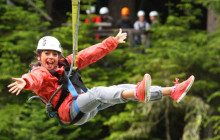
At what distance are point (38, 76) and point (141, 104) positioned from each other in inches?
296

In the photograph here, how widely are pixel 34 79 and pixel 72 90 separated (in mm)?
671

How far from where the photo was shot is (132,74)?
47.4 feet

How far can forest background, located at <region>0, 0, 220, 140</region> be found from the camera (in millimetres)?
13312

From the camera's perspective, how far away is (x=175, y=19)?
46.9ft

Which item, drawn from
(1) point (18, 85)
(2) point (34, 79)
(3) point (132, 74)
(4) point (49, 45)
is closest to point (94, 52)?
(4) point (49, 45)

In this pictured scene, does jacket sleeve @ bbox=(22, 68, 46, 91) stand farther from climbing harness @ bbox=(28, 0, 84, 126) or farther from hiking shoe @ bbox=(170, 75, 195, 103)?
hiking shoe @ bbox=(170, 75, 195, 103)

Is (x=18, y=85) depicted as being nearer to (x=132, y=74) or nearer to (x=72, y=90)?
(x=72, y=90)

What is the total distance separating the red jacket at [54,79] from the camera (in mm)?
6383

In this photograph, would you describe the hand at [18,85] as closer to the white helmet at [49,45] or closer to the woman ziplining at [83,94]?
the woman ziplining at [83,94]

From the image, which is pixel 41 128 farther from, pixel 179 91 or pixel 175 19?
pixel 179 91

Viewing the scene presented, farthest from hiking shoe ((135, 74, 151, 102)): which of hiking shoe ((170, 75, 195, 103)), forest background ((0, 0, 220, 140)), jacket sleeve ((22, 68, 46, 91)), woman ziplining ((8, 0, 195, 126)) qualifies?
forest background ((0, 0, 220, 140))

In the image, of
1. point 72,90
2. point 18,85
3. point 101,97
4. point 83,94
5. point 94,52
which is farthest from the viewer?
→ point 94,52

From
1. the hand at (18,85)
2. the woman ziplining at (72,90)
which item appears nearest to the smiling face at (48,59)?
the woman ziplining at (72,90)

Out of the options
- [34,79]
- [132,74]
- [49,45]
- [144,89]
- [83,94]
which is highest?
[49,45]
